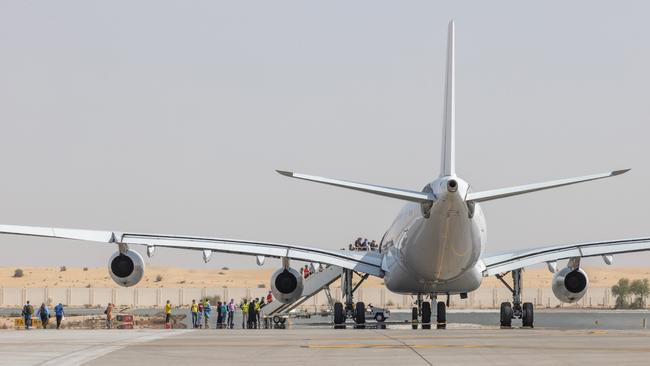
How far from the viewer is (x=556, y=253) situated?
43781mm

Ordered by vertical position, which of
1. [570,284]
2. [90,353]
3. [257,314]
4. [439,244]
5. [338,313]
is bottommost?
[257,314]

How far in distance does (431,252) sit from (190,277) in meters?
119

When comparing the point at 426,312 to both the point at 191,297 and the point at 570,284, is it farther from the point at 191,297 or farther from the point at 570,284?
the point at 191,297

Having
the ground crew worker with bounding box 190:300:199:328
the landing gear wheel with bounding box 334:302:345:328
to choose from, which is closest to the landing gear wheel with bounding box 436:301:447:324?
the landing gear wheel with bounding box 334:302:345:328

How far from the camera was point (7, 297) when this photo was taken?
122875 millimetres

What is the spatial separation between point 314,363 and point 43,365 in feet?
14.0

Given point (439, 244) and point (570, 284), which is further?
point (570, 284)

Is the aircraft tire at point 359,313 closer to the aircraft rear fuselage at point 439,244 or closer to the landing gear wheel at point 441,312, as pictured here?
the aircraft rear fuselage at point 439,244

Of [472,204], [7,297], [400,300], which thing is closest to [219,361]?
[472,204]

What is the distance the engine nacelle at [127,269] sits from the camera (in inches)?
1649

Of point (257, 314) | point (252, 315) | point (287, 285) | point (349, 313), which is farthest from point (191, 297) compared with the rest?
point (287, 285)

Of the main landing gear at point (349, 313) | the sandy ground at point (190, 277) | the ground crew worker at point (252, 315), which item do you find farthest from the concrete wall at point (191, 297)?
the main landing gear at point (349, 313)

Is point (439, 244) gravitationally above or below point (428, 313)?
above

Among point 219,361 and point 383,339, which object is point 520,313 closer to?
point 383,339
